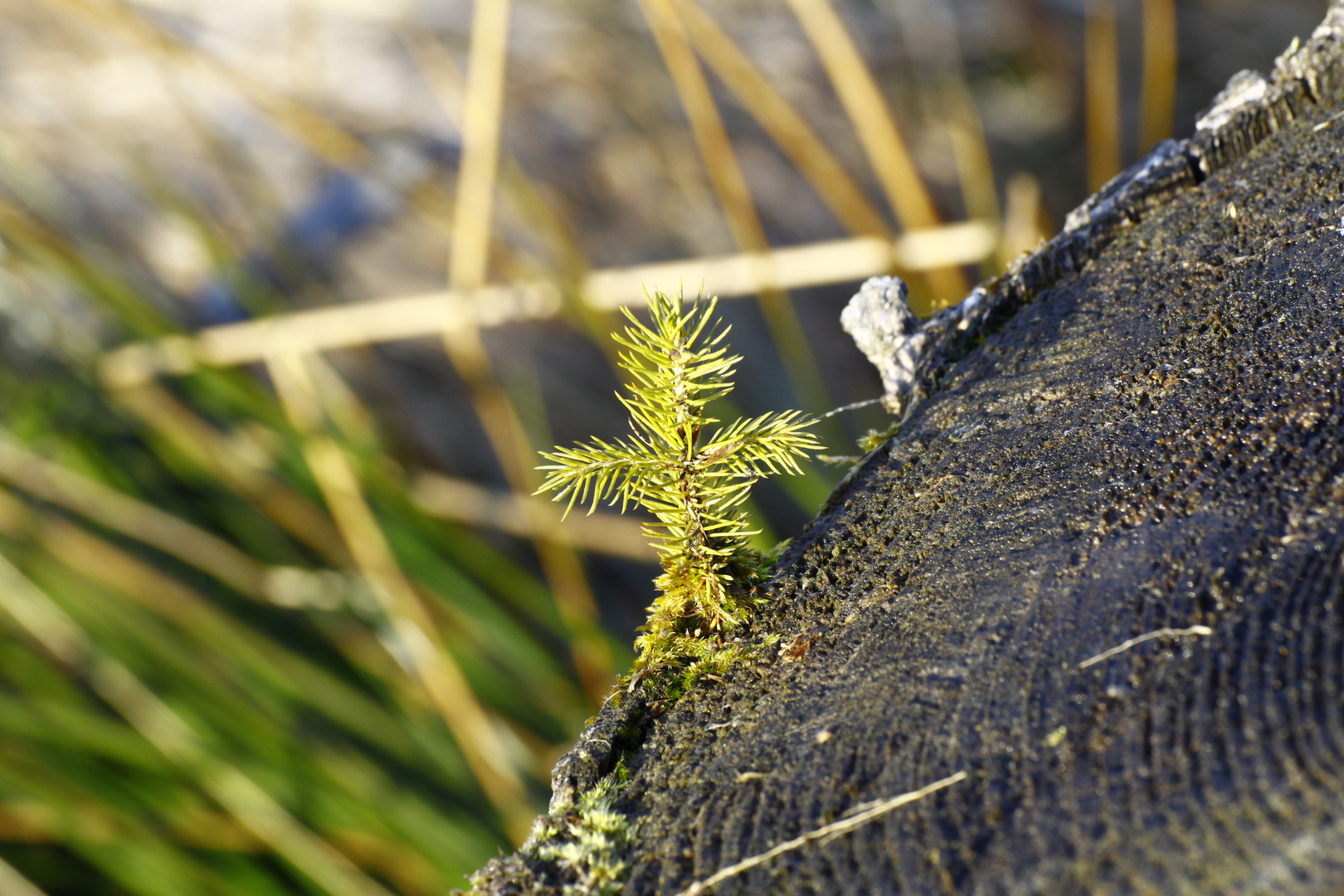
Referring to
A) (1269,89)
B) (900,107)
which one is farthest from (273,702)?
(900,107)


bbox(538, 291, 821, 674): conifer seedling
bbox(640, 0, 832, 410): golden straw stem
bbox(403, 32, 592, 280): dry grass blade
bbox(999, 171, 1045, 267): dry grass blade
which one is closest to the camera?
bbox(538, 291, 821, 674): conifer seedling

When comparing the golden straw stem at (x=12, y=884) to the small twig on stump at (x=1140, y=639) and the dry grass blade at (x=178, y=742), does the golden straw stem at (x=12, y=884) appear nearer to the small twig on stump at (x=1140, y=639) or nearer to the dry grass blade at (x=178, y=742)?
the dry grass blade at (x=178, y=742)

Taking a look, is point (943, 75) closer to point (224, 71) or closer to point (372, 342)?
point (372, 342)

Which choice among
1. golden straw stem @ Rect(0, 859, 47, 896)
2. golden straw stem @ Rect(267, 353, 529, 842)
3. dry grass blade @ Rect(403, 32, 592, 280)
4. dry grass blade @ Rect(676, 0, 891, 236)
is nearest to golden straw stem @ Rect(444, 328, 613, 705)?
golden straw stem @ Rect(267, 353, 529, 842)

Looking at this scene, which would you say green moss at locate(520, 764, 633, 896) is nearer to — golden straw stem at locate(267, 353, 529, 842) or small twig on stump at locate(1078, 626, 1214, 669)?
small twig on stump at locate(1078, 626, 1214, 669)

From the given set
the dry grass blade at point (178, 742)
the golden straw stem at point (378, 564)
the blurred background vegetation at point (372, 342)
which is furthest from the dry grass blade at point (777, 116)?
the dry grass blade at point (178, 742)

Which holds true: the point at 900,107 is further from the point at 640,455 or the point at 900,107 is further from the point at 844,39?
the point at 640,455
